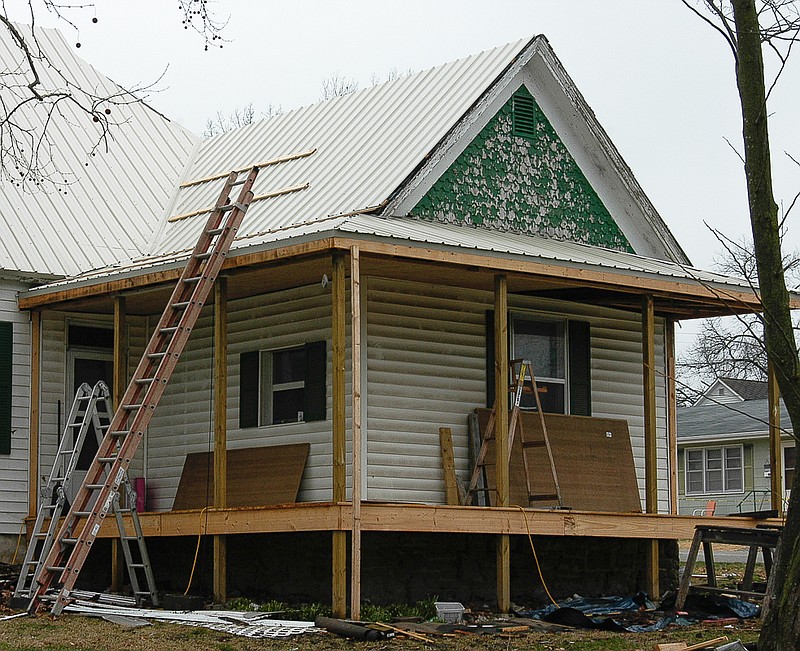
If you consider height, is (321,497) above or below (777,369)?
below

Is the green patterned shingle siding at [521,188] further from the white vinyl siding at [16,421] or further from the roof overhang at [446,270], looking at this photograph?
the white vinyl siding at [16,421]

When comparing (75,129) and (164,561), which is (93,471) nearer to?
(164,561)

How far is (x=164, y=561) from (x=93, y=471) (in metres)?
3.20

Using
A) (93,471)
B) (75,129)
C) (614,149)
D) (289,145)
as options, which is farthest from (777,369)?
(75,129)

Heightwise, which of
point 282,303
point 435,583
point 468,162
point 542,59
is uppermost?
point 542,59

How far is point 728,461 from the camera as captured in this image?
3888 centimetres

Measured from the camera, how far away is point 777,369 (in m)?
10.5

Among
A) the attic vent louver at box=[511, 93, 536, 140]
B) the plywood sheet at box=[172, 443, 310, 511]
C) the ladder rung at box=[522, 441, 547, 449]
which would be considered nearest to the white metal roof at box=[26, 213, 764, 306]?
the attic vent louver at box=[511, 93, 536, 140]

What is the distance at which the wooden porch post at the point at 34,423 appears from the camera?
1705 cm

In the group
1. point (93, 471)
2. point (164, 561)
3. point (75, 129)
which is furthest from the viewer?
point (75, 129)

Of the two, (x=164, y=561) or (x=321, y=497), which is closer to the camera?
(x=321, y=497)

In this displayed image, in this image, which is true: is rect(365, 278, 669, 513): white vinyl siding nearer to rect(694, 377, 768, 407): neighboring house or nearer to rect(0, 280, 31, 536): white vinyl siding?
rect(0, 280, 31, 536): white vinyl siding

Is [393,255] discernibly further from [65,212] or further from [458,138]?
[65,212]

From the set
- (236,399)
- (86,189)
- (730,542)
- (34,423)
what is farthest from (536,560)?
(86,189)
